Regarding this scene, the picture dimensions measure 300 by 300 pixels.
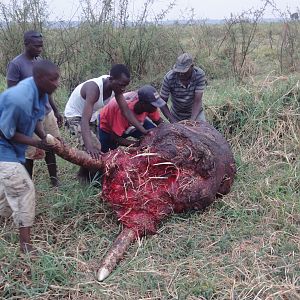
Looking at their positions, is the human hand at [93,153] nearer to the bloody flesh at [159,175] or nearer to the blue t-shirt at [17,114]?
the bloody flesh at [159,175]

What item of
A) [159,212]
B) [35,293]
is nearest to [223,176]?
[159,212]

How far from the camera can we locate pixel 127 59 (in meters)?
8.61

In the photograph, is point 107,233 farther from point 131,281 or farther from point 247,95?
point 247,95

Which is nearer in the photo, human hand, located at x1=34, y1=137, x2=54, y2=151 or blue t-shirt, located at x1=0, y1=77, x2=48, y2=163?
blue t-shirt, located at x1=0, y1=77, x2=48, y2=163

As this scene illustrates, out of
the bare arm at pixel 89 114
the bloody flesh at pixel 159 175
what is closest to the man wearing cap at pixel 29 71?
the bare arm at pixel 89 114

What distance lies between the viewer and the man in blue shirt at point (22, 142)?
296cm

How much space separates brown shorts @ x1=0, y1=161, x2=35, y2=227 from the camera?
305cm

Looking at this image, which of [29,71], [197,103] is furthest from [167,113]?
[29,71]

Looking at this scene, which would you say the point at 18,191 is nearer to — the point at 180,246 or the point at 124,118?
the point at 180,246

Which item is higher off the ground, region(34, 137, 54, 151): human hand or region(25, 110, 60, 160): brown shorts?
region(34, 137, 54, 151): human hand

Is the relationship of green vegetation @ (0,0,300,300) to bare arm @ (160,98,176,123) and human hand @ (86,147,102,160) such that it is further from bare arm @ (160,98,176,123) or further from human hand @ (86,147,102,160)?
bare arm @ (160,98,176,123)

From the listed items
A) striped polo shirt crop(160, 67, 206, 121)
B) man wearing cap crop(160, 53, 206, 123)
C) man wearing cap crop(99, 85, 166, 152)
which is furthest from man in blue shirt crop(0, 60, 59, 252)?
striped polo shirt crop(160, 67, 206, 121)

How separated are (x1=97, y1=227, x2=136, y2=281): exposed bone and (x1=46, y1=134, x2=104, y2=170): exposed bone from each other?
60 cm

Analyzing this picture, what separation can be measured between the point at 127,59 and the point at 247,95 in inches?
140
